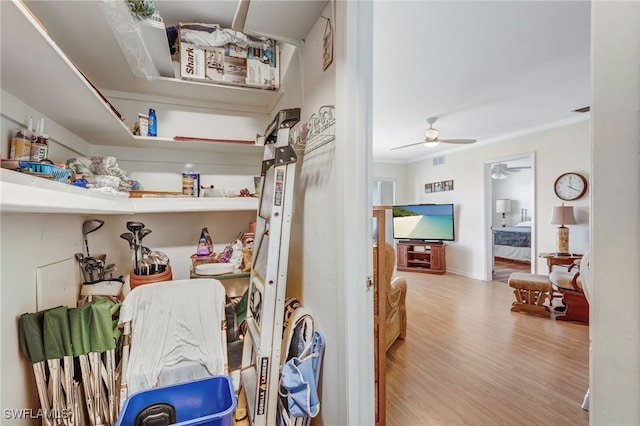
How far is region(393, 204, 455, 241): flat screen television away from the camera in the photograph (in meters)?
5.80

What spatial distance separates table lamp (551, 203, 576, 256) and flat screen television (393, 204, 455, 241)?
6.26 feet

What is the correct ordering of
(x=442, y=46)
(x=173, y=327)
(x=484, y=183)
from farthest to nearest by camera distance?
(x=484, y=183), (x=442, y=46), (x=173, y=327)

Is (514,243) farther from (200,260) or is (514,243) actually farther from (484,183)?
(200,260)

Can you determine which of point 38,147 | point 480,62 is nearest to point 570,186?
point 480,62

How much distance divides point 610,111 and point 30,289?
6.39ft

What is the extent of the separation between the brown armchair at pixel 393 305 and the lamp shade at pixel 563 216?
2.68 meters

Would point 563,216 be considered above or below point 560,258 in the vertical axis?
above

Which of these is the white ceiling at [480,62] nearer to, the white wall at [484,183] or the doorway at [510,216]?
the white wall at [484,183]

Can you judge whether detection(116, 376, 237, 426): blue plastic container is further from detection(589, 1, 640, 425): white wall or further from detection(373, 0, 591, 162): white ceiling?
detection(373, 0, 591, 162): white ceiling

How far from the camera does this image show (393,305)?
2.52 metres

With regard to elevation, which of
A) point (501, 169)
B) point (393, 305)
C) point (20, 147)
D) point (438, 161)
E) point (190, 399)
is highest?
point (501, 169)

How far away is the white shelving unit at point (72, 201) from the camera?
707mm

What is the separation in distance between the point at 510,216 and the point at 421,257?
183 inches

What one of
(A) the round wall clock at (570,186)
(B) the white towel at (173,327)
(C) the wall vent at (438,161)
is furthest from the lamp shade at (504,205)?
(B) the white towel at (173,327)
